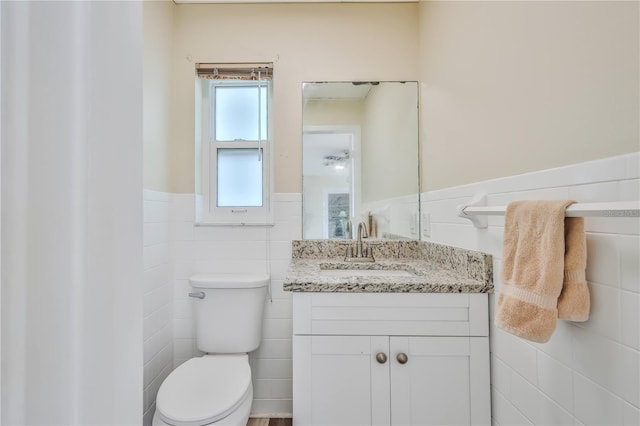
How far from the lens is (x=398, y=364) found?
1.10m

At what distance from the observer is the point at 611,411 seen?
66 centimetres

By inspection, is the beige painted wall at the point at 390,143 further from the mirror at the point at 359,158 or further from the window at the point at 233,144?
the window at the point at 233,144

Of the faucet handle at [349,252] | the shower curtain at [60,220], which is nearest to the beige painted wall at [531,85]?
the faucet handle at [349,252]

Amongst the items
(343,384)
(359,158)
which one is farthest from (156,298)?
(359,158)

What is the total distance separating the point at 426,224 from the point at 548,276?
0.94m

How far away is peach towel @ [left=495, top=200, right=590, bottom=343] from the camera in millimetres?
667

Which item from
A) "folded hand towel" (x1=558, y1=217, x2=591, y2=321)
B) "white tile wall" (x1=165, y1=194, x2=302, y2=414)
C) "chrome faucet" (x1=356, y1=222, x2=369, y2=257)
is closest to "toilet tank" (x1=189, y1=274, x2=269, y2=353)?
"white tile wall" (x1=165, y1=194, x2=302, y2=414)

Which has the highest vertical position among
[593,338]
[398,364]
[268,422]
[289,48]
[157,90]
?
[289,48]

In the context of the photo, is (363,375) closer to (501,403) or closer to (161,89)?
(501,403)

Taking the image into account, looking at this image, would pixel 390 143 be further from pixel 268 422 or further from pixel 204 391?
pixel 268 422

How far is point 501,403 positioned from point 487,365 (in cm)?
12

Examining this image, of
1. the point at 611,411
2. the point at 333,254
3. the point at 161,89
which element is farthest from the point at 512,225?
the point at 161,89

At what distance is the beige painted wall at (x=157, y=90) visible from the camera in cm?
145

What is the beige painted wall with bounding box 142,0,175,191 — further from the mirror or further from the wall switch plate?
the wall switch plate
